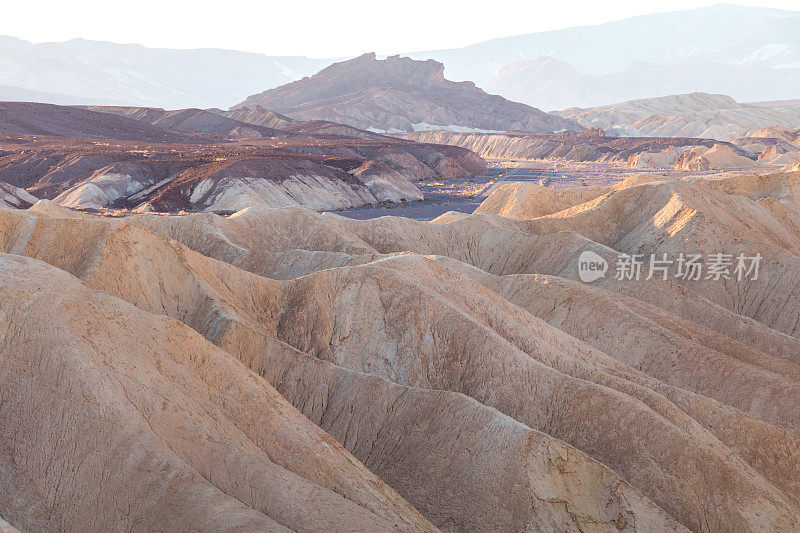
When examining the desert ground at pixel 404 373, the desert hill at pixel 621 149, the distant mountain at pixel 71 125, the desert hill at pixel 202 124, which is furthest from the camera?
the desert hill at pixel 202 124

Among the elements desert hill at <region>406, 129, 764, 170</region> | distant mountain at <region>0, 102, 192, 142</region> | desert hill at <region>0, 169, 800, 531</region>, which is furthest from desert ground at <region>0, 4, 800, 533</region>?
distant mountain at <region>0, 102, 192, 142</region>

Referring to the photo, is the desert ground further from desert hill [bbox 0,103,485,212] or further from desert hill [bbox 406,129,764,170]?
desert hill [bbox 406,129,764,170]

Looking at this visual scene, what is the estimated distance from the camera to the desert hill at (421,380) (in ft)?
44.8

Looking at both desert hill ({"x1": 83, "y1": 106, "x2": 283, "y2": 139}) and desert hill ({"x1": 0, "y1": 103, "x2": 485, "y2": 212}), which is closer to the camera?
desert hill ({"x1": 0, "y1": 103, "x2": 485, "y2": 212})

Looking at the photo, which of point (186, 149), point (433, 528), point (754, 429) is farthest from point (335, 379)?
point (186, 149)

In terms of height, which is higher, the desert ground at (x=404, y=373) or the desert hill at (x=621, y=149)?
the desert hill at (x=621, y=149)

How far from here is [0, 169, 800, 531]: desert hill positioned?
13664 millimetres

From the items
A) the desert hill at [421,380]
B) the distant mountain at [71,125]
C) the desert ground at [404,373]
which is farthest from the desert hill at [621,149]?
the desert hill at [421,380]

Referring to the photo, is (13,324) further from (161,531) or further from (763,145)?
(763,145)

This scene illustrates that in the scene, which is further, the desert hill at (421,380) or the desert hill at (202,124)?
the desert hill at (202,124)

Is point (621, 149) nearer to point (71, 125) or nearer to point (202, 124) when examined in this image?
point (202, 124)

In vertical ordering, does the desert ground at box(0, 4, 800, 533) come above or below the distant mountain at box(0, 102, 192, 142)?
below

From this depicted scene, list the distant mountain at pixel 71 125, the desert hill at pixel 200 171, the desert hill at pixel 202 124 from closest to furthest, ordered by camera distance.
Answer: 1. the desert hill at pixel 200 171
2. the distant mountain at pixel 71 125
3. the desert hill at pixel 202 124

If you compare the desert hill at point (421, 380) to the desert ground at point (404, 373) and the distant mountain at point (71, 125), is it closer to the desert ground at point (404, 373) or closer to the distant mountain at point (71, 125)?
the desert ground at point (404, 373)
